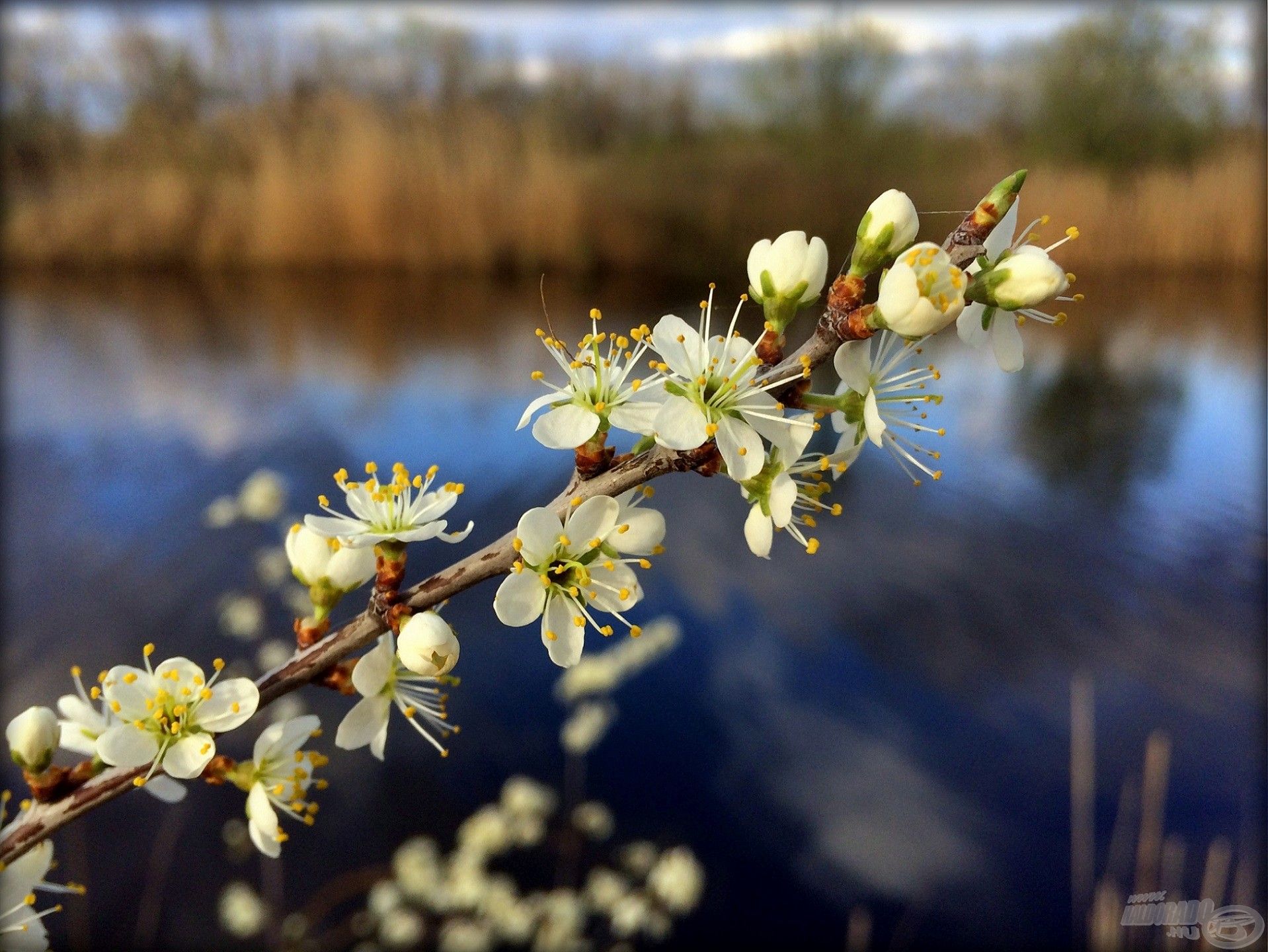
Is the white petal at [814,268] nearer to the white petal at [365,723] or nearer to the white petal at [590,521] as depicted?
the white petal at [590,521]

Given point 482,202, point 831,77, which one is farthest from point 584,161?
point 831,77

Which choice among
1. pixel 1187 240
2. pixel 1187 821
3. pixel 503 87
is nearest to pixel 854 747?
pixel 1187 821

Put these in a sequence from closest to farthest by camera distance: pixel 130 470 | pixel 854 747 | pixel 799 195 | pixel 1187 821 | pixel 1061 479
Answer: pixel 1187 821, pixel 854 747, pixel 130 470, pixel 1061 479, pixel 799 195

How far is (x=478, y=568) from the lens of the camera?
67 cm

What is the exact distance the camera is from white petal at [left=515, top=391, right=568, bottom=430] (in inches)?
→ 27.4

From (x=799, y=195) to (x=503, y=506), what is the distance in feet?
15.0

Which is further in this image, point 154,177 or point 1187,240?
point 154,177

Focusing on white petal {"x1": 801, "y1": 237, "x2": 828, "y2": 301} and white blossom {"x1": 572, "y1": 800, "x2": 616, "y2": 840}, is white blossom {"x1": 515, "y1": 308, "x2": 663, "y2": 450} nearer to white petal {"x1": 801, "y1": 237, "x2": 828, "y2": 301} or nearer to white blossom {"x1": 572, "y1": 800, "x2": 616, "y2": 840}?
white petal {"x1": 801, "y1": 237, "x2": 828, "y2": 301}

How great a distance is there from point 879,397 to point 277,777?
2.41 ft

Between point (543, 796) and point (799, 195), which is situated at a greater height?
point (799, 195)

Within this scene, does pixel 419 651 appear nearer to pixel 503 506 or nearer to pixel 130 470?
pixel 503 506

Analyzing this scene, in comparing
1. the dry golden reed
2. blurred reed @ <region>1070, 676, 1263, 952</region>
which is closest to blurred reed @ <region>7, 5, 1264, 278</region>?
the dry golden reed

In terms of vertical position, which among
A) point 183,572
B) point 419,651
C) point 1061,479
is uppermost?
point 419,651

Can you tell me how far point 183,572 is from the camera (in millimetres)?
3971
